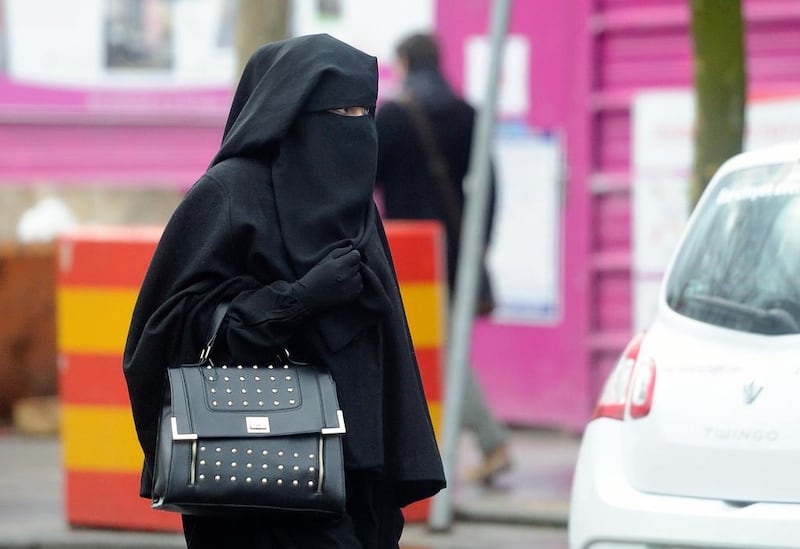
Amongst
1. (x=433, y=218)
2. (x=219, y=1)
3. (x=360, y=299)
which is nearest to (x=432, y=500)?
(x=433, y=218)

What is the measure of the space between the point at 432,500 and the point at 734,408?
261 centimetres

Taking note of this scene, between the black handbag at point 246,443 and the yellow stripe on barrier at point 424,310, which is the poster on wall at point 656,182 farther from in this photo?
the black handbag at point 246,443

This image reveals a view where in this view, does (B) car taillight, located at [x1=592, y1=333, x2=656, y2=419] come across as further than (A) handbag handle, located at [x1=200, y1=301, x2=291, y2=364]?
Yes

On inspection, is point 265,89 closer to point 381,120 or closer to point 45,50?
point 381,120

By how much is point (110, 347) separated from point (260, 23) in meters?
1.45

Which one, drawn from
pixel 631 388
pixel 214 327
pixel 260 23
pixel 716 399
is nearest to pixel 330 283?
pixel 214 327

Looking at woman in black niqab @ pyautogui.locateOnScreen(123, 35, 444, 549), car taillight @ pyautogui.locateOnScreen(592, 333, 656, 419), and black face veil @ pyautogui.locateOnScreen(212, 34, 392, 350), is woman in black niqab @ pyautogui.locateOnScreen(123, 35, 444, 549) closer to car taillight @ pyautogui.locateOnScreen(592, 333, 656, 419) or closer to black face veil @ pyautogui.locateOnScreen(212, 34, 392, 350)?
black face veil @ pyautogui.locateOnScreen(212, 34, 392, 350)

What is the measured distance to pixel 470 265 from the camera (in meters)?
6.93

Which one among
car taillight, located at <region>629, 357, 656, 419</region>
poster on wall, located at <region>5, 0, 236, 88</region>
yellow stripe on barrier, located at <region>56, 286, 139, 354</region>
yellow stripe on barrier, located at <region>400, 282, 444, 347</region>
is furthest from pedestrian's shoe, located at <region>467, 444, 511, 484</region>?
poster on wall, located at <region>5, 0, 236, 88</region>

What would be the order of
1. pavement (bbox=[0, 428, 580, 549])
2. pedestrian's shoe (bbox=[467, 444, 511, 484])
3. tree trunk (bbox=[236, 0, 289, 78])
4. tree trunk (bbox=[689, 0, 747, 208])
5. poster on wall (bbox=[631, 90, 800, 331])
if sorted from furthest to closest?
poster on wall (bbox=[631, 90, 800, 331]) < pedestrian's shoe (bbox=[467, 444, 511, 484]) < tree trunk (bbox=[236, 0, 289, 78]) < pavement (bbox=[0, 428, 580, 549]) < tree trunk (bbox=[689, 0, 747, 208])

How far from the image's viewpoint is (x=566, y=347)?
9.42m

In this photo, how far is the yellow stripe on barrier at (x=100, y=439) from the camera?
676cm

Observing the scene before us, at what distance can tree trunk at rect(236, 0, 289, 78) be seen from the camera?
6941 millimetres

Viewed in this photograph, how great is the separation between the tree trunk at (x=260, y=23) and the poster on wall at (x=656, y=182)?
274 cm
